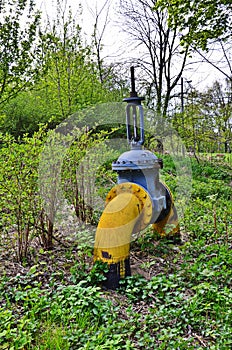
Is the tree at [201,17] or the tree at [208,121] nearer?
the tree at [201,17]

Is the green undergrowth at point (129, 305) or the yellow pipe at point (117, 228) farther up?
the yellow pipe at point (117, 228)

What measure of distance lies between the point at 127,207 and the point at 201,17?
5057mm

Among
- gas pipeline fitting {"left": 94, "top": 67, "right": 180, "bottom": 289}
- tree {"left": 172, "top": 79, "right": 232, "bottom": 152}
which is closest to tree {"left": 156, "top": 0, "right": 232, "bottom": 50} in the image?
tree {"left": 172, "top": 79, "right": 232, "bottom": 152}

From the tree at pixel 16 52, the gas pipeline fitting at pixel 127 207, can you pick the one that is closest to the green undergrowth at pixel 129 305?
the gas pipeline fitting at pixel 127 207

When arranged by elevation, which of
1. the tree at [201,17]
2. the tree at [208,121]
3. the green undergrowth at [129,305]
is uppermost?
the tree at [201,17]

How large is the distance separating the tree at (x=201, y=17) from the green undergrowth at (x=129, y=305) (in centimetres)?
463

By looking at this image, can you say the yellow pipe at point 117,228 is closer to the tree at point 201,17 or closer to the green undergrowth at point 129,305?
the green undergrowth at point 129,305

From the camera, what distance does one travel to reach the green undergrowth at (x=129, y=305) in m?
2.07

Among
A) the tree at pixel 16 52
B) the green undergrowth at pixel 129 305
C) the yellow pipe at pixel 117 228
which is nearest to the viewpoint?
the green undergrowth at pixel 129 305

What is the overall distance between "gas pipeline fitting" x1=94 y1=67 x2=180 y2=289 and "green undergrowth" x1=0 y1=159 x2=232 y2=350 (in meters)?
0.13

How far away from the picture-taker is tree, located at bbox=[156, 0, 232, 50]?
6008mm

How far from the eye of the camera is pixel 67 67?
7.57m

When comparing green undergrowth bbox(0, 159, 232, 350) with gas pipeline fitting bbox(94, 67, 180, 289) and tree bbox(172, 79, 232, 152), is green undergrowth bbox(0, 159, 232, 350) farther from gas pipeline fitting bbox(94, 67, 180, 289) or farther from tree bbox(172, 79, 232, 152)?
tree bbox(172, 79, 232, 152)

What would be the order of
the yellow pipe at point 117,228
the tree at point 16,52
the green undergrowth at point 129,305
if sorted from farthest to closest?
1. the tree at point 16,52
2. the yellow pipe at point 117,228
3. the green undergrowth at point 129,305
